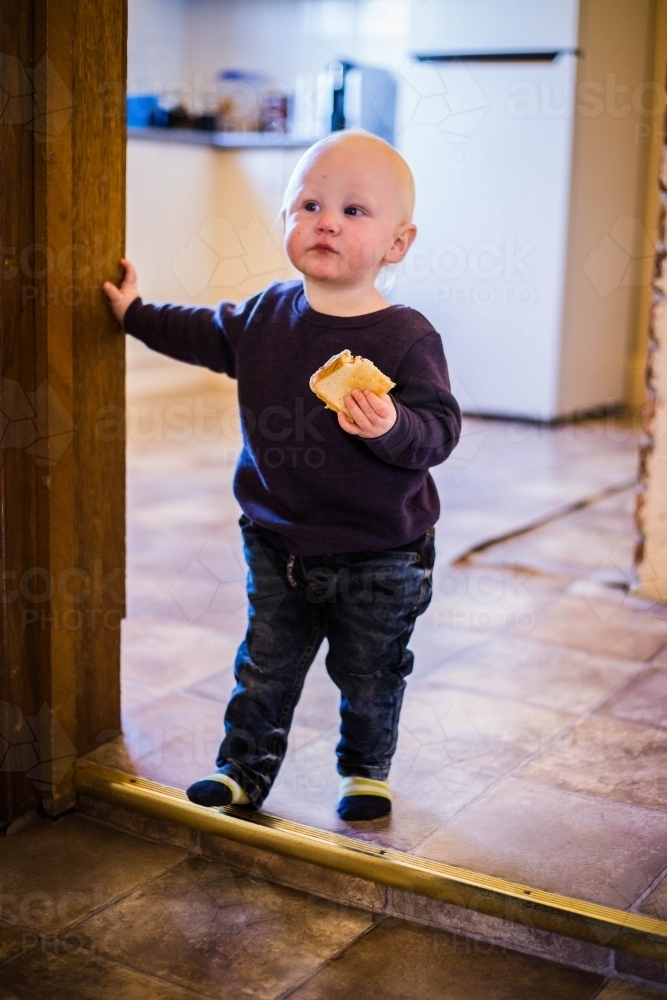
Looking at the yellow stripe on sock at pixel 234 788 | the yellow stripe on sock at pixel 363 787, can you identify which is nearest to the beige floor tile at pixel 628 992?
the yellow stripe on sock at pixel 363 787

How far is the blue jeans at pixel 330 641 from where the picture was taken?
129 centimetres

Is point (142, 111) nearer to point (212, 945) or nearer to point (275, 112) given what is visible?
point (275, 112)

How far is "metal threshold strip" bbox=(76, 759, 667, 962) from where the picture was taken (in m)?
1.11

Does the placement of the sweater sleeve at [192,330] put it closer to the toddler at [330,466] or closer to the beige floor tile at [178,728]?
the toddler at [330,466]

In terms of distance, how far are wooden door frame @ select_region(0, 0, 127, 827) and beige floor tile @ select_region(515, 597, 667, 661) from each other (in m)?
0.87

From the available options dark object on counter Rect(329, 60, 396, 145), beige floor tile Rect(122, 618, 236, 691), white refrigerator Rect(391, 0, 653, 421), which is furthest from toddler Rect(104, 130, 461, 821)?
dark object on counter Rect(329, 60, 396, 145)

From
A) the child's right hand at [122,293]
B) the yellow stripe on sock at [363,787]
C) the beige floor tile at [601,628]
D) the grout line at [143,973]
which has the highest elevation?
the child's right hand at [122,293]

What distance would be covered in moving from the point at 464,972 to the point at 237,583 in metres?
1.21

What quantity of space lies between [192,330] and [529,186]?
2.80m

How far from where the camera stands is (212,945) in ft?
3.69

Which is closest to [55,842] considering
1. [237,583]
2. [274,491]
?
[274,491]

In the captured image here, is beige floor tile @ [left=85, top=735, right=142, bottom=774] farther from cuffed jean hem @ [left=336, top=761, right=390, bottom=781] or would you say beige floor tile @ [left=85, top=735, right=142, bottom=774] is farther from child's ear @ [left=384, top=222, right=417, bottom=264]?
child's ear @ [left=384, top=222, right=417, bottom=264]

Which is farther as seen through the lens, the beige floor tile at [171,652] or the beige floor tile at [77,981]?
the beige floor tile at [171,652]

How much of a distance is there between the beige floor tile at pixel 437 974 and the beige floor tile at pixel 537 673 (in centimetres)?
58
